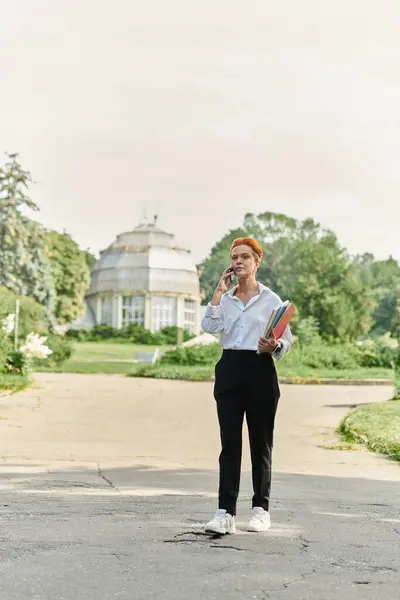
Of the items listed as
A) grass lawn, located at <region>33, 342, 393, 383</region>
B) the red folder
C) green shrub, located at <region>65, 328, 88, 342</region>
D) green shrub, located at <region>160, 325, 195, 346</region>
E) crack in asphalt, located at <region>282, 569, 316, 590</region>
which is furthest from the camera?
green shrub, located at <region>160, 325, 195, 346</region>

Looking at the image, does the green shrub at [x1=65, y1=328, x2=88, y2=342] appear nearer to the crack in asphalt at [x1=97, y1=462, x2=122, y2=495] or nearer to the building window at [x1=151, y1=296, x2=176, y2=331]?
the building window at [x1=151, y1=296, x2=176, y2=331]

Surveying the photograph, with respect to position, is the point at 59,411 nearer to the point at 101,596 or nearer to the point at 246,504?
the point at 246,504

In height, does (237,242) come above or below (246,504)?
above

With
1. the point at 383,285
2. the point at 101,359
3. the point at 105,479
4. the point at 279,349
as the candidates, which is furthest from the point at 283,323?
the point at 383,285

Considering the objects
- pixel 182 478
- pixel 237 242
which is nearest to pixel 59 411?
pixel 182 478

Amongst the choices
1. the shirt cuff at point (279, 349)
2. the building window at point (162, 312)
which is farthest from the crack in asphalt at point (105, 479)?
the building window at point (162, 312)

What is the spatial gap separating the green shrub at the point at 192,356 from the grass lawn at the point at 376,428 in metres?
21.1

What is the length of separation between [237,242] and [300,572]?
2097mm

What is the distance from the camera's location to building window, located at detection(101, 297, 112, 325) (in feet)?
237

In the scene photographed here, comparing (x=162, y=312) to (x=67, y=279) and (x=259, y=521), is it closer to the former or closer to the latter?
(x=67, y=279)

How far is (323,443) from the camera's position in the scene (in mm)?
12953

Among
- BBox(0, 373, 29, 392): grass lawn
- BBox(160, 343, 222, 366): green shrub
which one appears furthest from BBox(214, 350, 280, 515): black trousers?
BBox(160, 343, 222, 366): green shrub

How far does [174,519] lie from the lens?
6496 mm

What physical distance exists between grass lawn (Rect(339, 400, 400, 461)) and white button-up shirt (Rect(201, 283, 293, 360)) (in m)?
5.24
